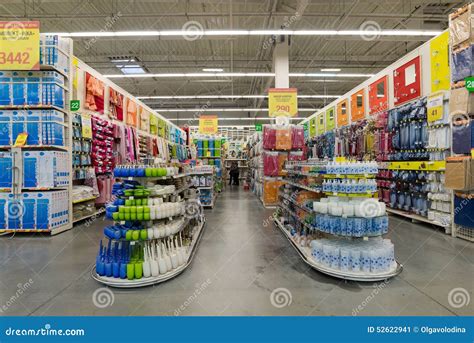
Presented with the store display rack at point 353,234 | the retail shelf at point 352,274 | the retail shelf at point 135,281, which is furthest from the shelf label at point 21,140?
the retail shelf at point 352,274

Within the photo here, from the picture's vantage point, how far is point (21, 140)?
5707 mm

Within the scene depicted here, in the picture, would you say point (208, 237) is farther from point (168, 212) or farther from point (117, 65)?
point (117, 65)

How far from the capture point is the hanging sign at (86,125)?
699 centimetres

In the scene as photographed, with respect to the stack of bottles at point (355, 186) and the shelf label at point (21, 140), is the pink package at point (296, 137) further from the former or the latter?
the shelf label at point (21, 140)

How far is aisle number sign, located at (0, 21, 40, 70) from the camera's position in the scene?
5586 mm

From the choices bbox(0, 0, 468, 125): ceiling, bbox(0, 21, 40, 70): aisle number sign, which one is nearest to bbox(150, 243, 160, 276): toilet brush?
bbox(0, 21, 40, 70): aisle number sign

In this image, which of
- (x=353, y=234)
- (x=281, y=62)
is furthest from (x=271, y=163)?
(x=353, y=234)

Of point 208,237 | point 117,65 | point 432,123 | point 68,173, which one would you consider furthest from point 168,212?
point 117,65

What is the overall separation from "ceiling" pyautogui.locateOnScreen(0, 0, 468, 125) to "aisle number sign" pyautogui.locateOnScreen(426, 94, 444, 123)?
17.0ft

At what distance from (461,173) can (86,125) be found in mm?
7952

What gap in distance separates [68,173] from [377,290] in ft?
20.7

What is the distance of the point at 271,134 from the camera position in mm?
9539

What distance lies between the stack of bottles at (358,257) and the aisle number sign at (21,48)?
6.31 meters

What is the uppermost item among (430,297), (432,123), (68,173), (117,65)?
(117,65)
